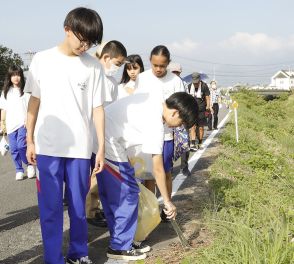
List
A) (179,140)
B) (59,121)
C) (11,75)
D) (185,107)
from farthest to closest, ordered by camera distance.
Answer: (11,75), (179,140), (185,107), (59,121)

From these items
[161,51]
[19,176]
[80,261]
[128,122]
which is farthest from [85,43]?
[19,176]

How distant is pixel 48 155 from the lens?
333 cm

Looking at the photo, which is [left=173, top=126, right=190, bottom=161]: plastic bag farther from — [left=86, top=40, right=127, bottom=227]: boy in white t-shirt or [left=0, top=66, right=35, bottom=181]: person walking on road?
[left=0, top=66, right=35, bottom=181]: person walking on road

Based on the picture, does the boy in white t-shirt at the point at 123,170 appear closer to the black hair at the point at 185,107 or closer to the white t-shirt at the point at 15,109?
the black hair at the point at 185,107

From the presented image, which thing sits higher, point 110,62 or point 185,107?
point 110,62

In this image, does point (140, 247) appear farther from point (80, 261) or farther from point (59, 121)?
point (59, 121)

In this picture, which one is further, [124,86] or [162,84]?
[124,86]

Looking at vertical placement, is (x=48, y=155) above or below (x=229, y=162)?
above

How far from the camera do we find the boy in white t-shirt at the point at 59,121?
131 inches

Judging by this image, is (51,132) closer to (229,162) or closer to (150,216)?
(150,216)

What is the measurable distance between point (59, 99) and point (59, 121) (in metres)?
0.16

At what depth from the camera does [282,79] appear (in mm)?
138375

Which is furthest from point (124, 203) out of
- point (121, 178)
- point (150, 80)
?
point (150, 80)

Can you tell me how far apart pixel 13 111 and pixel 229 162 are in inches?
148
